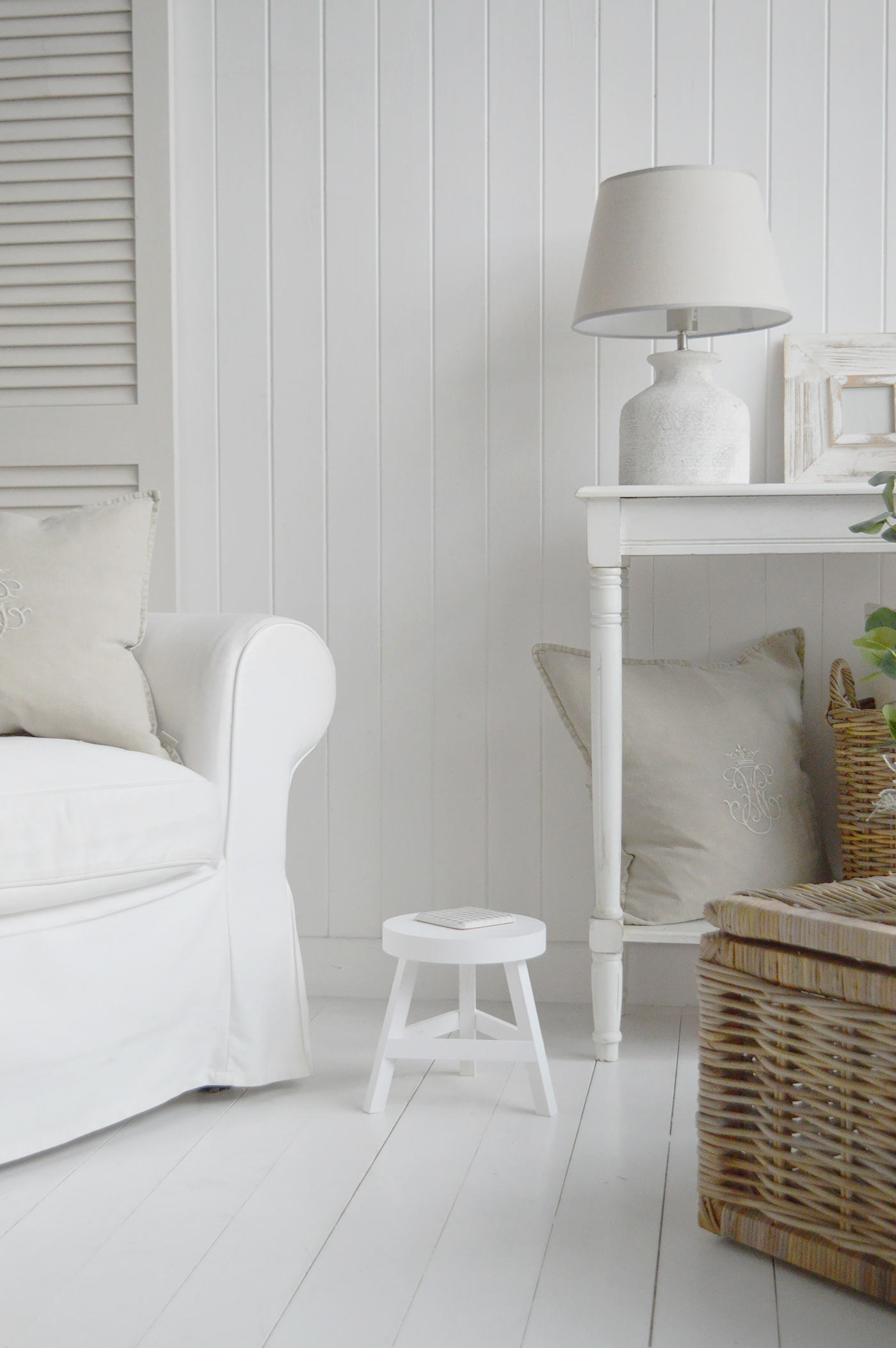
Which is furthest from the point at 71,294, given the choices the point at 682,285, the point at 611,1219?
the point at 611,1219

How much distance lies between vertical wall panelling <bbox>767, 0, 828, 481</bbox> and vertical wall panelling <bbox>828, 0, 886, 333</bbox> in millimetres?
18

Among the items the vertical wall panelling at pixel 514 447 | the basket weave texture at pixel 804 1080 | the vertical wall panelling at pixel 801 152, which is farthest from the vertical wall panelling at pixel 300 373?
the basket weave texture at pixel 804 1080

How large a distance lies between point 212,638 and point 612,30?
1381mm

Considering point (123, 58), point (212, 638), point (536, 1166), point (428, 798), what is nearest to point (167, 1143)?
point (536, 1166)

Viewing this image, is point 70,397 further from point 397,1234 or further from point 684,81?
point 397,1234

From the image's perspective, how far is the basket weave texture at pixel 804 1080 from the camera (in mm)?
1130

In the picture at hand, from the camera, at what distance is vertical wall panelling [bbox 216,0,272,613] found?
2.34 meters

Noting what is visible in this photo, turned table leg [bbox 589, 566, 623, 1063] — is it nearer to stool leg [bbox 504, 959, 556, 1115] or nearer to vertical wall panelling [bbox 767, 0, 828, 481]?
stool leg [bbox 504, 959, 556, 1115]

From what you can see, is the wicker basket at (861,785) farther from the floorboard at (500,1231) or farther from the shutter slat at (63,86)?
the shutter slat at (63,86)

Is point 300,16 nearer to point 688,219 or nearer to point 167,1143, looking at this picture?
point 688,219

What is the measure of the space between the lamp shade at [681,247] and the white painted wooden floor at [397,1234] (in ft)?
3.95

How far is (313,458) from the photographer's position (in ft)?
7.73

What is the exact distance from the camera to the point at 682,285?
188 centimetres

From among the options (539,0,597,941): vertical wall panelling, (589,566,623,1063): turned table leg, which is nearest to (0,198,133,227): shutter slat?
(539,0,597,941): vertical wall panelling
